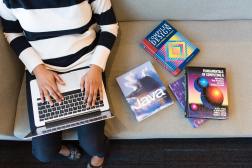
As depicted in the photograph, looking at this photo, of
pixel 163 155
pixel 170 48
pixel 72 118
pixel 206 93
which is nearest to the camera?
pixel 72 118

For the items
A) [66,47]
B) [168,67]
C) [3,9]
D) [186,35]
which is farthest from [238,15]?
[3,9]

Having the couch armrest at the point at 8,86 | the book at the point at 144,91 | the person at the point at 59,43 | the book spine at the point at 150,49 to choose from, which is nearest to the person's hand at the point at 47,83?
the person at the point at 59,43

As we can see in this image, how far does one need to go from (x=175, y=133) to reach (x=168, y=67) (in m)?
0.28

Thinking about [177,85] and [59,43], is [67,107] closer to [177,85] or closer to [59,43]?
[59,43]

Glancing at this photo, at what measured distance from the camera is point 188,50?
47.8 inches

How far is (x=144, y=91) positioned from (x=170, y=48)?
0.75ft

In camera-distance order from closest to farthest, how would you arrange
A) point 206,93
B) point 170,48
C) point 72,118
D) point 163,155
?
1. point 72,118
2. point 206,93
3. point 170,48
4. point 163,155

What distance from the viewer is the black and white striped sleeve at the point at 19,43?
1053 millimetres

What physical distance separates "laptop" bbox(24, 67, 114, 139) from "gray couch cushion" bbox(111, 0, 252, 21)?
0.40 meters

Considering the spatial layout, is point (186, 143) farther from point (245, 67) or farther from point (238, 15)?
point (238, 15)

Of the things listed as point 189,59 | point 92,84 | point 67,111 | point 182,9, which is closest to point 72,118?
point 67,111

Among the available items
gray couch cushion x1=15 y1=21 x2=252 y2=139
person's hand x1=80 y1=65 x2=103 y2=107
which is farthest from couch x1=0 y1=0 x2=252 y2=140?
person's hand x1=80 y1=65 x2=103 y2=107

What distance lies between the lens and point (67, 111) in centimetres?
102

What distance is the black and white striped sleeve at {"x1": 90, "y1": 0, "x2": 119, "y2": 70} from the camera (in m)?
1.08
